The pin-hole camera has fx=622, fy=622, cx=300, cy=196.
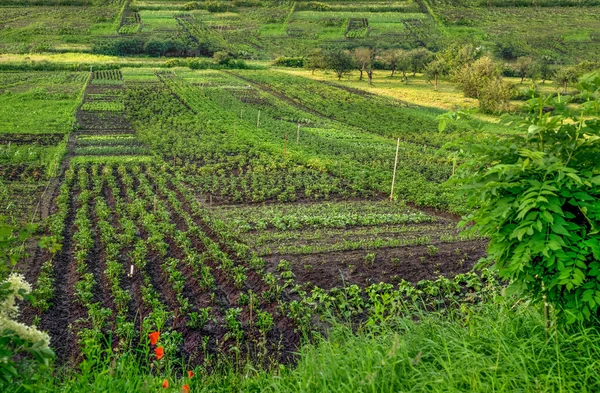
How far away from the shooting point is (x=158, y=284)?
1253 centimetres

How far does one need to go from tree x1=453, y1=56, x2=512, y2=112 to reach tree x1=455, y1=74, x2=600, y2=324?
116ft

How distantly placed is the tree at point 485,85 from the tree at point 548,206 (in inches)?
1392

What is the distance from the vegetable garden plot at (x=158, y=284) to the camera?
32.3ft

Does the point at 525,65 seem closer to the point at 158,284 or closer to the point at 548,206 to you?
the point at 158,284


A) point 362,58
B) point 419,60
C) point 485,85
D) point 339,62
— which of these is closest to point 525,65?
point 419,60

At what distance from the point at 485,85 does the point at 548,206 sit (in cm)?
4145

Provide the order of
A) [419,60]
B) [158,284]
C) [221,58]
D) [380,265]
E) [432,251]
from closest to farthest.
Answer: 1. [158,284]
2. [380,265]
3. [432,251]
4. [419,60]
5. [221,58]

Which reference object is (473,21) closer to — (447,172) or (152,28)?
(152,28)

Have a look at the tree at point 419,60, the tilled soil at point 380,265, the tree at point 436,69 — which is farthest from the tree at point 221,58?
the tilled soil at point 380,265

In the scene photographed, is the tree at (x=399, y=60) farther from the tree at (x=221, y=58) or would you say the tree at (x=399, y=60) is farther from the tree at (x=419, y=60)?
the tree at (x=221, y=58)

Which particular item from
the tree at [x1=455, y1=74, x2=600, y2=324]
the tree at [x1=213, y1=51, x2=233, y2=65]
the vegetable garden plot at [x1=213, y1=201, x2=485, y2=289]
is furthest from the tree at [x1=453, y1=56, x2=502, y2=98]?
the tree at [x1=455, y1=74, x2=600, y2=324]

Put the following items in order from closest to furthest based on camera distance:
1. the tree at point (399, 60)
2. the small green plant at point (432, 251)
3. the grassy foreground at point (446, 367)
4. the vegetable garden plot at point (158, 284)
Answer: the grassy foreground at point (446, 367) → the vegetable garden plot at point (158, 284) → the small green plant at point (432, 251) → the tree at point (399, 60)

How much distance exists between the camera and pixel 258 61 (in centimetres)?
7481

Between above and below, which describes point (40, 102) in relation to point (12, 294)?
below
